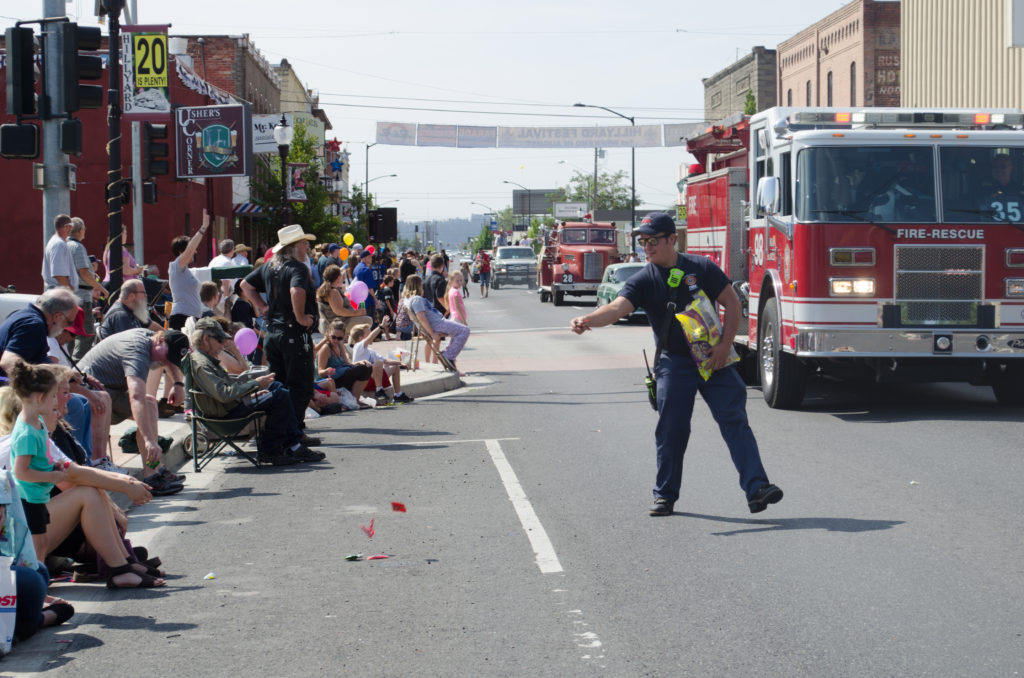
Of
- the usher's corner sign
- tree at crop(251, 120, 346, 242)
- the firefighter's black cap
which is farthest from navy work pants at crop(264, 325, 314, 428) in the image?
Answer: tree at crop(251, 120, 346, 242)

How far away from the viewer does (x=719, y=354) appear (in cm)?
798

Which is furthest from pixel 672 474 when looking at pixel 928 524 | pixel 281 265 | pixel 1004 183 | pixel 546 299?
pixel 546 299

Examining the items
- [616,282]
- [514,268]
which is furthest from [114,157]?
[514,268]

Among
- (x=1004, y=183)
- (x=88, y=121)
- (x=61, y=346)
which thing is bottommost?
(x=61, y=346)

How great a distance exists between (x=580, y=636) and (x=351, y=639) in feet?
3.40

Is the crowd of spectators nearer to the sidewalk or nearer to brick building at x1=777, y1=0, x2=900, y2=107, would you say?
the sidewalk

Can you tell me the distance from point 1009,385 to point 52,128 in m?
11.0

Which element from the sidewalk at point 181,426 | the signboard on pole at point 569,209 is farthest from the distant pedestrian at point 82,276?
the signboard on pole at point 569,209

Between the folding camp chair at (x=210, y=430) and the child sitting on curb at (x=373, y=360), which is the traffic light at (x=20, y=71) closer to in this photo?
the folding camp chair at (x=210, y=430)

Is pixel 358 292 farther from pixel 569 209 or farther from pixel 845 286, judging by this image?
pixel 569 209

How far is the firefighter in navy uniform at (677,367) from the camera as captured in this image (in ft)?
26.2

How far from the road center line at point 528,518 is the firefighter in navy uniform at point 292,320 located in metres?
1.87

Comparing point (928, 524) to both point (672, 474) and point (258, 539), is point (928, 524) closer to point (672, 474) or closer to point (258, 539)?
point (672, 474)

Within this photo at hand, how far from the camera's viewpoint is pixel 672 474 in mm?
8117
